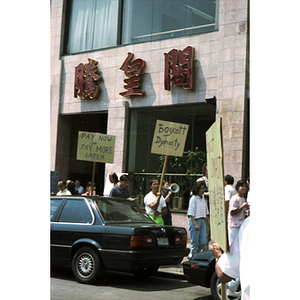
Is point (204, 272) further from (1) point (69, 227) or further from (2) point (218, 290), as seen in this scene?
(1) point (69, 227)

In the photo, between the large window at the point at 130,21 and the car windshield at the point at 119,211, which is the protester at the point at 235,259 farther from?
the large window at the point at 130,21

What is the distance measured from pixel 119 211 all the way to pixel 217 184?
18.4ft

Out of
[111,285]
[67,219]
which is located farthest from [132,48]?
[111,285]

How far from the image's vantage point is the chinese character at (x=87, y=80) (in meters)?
16.7

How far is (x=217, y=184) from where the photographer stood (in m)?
3.09

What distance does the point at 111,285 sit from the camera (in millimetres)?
7910

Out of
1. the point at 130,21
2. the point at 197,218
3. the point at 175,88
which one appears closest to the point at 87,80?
the point at 130,21

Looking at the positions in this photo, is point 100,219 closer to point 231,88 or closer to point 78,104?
point 231,88

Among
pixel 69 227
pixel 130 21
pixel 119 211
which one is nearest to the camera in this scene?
pixel 69 227

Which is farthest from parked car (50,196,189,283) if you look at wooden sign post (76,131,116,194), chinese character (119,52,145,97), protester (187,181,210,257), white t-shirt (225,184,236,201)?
chinese character (119,52,145,97)

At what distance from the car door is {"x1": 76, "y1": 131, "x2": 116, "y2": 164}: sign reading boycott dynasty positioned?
3599 millimetres

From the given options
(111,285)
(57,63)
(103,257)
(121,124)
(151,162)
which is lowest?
(111,285)
